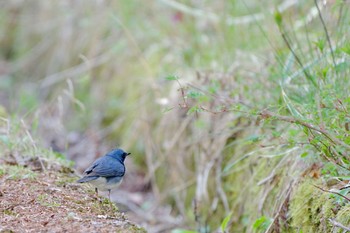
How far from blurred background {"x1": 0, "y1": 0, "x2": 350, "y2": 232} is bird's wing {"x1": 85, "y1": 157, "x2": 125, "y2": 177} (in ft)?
1.52

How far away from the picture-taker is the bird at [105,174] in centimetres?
305

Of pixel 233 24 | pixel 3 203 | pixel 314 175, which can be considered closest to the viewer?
pixel 3 203

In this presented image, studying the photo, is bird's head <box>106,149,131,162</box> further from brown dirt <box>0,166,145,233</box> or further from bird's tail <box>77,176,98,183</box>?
bird's tail <box>77,176,98,183</box>

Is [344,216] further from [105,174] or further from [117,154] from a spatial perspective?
[117,154]

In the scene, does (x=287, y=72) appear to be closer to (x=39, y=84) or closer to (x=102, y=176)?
(x=102, y=176)

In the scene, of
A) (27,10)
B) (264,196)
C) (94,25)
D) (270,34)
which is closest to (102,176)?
(264,196)

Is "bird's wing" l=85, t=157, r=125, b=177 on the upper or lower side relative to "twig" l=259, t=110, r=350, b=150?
lower

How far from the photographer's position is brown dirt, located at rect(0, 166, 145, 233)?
2434mm

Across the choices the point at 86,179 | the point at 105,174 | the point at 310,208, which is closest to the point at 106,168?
the point at 105,174

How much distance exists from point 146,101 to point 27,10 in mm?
3614

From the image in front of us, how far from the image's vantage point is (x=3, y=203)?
2.75 meters

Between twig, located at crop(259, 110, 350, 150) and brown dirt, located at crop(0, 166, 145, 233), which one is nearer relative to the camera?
twig, located at crop(259, 110, 350, 150)

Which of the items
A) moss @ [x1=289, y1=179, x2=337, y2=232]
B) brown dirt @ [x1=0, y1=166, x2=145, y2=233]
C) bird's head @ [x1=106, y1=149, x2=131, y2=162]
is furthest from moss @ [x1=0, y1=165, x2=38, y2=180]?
moss @ [x1=289, y1=179, x2=337, y2=232]

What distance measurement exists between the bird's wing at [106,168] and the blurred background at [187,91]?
46cm
